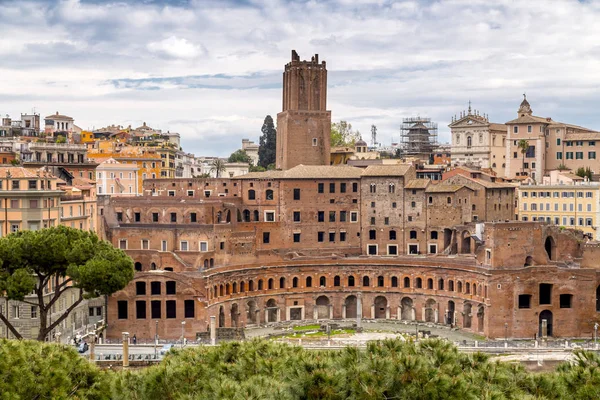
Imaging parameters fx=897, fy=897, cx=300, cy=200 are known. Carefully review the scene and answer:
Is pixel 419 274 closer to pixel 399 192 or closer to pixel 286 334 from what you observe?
pixel 399 192

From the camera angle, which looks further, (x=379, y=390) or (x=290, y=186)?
(x=290, y=186)

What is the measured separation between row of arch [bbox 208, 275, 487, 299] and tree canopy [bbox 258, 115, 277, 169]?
45.6 metres

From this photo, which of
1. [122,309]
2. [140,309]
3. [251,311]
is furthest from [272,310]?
[122,309]

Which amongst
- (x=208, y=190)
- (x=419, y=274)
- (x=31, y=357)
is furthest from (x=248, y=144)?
(x=31, y=357)

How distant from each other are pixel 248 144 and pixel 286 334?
3916 inches

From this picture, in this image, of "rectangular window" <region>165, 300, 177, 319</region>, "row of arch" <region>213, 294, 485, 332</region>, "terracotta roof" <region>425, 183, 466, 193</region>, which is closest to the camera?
"rectangular window" <region>165, 300, 177, 319</region>

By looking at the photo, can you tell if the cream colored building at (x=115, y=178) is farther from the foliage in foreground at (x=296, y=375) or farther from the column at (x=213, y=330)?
the foliage in foreground at (x=296, y=375)

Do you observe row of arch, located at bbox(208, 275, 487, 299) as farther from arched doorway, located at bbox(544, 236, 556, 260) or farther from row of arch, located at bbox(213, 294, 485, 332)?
arched doorway, located at bbox(544, 236, 556, 260)

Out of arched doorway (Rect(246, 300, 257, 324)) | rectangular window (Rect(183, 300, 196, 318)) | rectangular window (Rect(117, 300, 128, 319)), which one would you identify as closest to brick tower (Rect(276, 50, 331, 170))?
arched doorway (Rect(246, 300, 257, 324))

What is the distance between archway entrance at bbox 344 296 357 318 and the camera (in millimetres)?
76275

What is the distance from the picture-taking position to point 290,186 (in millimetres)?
79625

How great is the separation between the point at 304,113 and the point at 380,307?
884 inches

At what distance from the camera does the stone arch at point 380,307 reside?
75.8 m

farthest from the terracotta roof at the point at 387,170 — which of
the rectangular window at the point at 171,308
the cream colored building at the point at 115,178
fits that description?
the cream colored building at the point at 115,178
